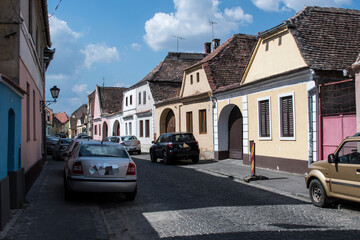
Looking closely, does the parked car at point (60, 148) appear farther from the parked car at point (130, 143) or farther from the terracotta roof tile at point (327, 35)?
the terracotta roof tile at point (327, 35)

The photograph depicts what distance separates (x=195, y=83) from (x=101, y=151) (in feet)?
52.3

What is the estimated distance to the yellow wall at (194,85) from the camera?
23273 millimetres

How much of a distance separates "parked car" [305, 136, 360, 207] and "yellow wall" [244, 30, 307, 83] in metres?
6.58

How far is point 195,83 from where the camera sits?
24719mm

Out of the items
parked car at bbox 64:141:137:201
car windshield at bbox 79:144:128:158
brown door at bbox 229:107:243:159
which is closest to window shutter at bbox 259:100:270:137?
brown door at bbox 229:107:243:159

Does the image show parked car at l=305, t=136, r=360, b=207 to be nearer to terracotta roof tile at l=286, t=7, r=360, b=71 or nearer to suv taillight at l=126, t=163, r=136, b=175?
suv taillight at l=126, t=163, r=136, b=175

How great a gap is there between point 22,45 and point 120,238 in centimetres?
587

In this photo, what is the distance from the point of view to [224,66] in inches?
938

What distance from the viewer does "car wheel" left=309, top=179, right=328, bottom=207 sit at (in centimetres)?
821

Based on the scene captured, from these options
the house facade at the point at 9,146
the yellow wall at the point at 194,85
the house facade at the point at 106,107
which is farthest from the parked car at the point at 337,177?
the house facade at the point at 106,107

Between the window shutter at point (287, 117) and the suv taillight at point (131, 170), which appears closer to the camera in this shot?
the suv taillight at point (131, 170)

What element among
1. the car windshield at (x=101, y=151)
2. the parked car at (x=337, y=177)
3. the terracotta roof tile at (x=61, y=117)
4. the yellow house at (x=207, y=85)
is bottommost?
the parked car at (x=337, y=177)

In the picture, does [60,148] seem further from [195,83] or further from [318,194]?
[318,194]

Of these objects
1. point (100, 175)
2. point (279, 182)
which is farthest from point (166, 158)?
point (100, 175)
